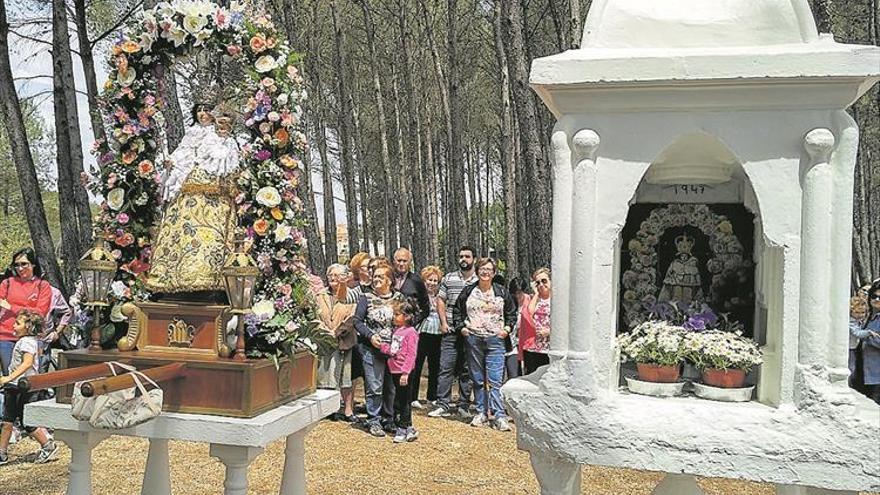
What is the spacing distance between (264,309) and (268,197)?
0.65 meters

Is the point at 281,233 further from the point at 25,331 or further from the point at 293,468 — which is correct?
the point at 25,331

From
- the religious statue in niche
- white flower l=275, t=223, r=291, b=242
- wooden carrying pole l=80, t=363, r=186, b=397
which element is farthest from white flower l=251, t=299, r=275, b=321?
the religious statue in niche

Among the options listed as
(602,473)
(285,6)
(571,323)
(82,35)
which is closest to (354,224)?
(285,6)

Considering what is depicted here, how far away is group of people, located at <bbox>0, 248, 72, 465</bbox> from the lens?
7.10m

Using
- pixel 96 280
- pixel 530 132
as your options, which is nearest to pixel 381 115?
pixel 530 132

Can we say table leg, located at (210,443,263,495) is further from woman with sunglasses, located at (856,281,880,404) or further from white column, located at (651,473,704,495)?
woman with sunglasses, located at (856,281,880,404)

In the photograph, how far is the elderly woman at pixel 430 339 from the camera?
8852mm

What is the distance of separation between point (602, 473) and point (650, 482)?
437 millimetres

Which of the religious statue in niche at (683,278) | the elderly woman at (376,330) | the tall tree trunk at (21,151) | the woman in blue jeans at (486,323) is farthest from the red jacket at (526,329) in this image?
the tall tree trunk at (21,151)

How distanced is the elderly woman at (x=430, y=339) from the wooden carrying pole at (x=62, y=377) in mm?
4736

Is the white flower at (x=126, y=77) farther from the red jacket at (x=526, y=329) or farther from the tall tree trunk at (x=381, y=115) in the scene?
the tall tree trunk at (x=381, y=115)

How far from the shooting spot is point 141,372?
398cm

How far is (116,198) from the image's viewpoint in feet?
16.2

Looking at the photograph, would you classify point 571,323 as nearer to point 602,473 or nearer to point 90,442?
point 90,442
